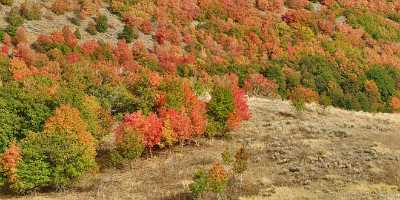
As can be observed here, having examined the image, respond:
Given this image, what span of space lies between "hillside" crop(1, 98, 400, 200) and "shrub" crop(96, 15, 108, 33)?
217 feet

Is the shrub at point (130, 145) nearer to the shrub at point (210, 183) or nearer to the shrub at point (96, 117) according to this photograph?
the shrub at point (96, 117)

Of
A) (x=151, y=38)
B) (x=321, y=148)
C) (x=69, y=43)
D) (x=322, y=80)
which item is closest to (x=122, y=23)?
(x=151, y=38)

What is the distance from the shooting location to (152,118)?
85812 mm

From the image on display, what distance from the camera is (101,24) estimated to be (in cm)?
15738

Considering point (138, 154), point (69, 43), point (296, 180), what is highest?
point (296, 180)

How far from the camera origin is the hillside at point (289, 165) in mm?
67062

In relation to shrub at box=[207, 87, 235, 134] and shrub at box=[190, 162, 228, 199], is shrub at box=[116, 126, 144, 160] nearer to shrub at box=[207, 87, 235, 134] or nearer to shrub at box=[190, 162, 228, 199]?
shrub at box=[207, 87, 235, 134]

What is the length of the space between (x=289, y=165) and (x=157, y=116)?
21.2 metres

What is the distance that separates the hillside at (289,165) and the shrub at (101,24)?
66252 mm

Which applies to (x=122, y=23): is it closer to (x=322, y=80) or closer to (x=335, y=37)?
(x=322, y=80)

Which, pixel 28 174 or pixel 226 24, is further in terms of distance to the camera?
pixel 226 24

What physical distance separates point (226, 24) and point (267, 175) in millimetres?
115667

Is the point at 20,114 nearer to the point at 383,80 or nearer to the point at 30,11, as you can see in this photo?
the point at 30,11

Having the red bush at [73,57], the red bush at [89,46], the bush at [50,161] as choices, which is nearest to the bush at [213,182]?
the bush at [50,161]
